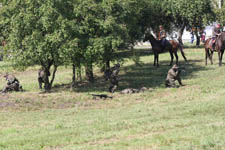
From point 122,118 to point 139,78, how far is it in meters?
14.2

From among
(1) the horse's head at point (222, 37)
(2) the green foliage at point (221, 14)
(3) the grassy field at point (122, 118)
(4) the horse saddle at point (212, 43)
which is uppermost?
(2) the green foliage at point (221, 14)

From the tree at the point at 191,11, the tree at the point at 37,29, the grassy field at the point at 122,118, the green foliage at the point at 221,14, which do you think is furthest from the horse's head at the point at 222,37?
the green foliage at the point at 221,14

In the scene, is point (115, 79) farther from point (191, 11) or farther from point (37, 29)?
point (191, 11)

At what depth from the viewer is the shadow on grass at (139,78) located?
86.9 feet

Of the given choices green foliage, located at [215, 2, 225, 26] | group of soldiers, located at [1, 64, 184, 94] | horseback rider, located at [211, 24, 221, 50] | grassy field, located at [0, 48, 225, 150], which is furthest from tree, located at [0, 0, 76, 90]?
green foliage, located at [215, 2, 225, 26]

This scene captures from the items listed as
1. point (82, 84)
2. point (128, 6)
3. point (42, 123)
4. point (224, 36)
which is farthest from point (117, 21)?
point (42, 123)

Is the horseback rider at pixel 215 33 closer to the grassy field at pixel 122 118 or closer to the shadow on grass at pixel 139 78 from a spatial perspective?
the shadow on grass at pixel 139 78

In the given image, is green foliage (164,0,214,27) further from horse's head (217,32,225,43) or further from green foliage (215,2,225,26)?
horse's head (217,32,225,43)

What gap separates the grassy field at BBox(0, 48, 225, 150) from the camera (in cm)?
1153

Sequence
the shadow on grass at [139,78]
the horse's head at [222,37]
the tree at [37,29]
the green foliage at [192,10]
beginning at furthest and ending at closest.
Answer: the green foliage at [192,10]
the horse's head at [222,37]
the shadow on grass at [139,78]
the tree at [37,29]

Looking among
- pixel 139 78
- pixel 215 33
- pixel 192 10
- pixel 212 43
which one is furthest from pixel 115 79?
pixel 192 10

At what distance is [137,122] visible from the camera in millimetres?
14336

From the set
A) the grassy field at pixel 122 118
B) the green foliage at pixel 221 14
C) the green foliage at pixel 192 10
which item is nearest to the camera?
the grassy field at pixel 122 118

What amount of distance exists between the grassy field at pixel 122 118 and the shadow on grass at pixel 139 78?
0.24ft
